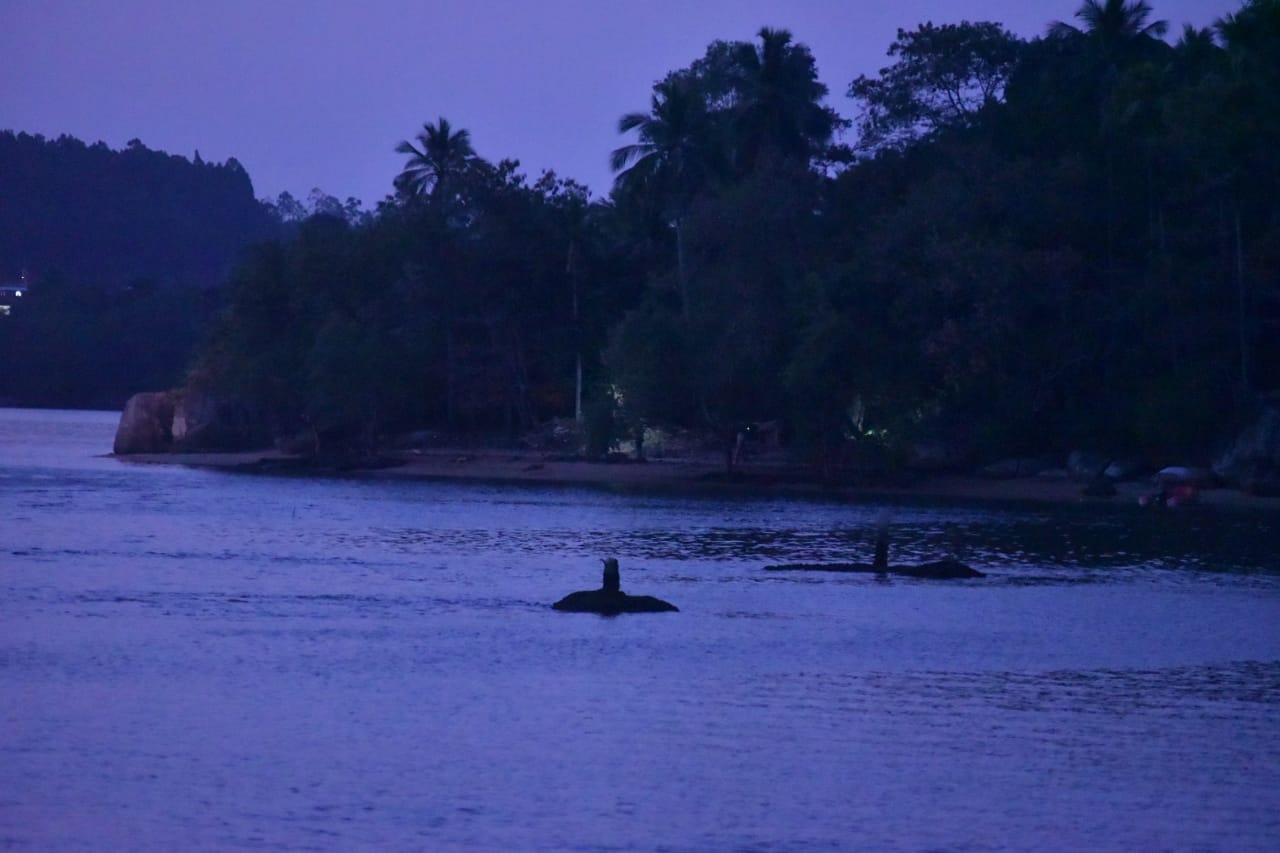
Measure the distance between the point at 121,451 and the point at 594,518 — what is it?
1423 inches

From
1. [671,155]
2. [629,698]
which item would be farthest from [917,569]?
[671,155]

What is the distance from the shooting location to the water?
12031 mm

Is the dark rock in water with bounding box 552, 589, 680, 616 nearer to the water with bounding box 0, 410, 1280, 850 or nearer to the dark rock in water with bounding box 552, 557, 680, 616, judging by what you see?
the dark rock in water with bounding box 552, 557, 680, 616

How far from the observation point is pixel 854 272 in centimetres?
4941

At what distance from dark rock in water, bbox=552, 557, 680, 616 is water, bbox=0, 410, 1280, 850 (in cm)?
40

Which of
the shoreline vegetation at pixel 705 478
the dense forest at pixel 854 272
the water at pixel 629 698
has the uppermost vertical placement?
the dense forest at pixel 854 272

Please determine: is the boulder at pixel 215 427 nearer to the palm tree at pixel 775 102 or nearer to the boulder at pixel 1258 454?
the palm tree at pixel 775 102

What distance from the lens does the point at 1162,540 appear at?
1419 inches

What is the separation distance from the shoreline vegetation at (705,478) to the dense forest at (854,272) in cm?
141

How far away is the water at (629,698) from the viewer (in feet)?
39.5

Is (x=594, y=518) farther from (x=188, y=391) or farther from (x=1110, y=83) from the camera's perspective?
(x=188, y=391)

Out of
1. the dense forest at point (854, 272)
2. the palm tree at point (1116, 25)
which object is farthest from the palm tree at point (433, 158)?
the palm tree at point (1116, 25)

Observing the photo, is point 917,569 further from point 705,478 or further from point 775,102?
point 775,102

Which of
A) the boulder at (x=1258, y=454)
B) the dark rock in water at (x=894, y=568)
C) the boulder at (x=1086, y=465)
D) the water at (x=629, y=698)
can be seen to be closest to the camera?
the water at (x=629, y=698)
